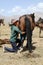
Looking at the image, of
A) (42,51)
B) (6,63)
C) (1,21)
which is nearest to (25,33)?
(42,51)

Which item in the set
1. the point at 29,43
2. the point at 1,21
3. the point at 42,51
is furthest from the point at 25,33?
the point at 1,21

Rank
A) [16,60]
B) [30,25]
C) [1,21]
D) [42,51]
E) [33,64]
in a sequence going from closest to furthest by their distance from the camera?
[33,64] → [16,60] → [30,25] → [42,51] → [1,21]

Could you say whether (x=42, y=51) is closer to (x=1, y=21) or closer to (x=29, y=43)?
(x=29, y=43)

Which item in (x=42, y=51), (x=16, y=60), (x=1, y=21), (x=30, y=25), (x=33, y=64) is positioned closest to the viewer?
(x=33, y=64)

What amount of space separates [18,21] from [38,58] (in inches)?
79.9

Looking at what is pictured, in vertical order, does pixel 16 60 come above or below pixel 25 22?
below

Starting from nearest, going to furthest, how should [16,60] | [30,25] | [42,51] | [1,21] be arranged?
[16,60], [30,25], [42,51], [1,21]

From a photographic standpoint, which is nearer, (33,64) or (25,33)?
(33,64)

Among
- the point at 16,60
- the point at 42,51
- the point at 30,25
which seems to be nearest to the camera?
the point at 16,60

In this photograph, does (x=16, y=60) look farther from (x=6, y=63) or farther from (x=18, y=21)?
(x=18, y=21)

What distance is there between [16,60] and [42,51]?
203 cm

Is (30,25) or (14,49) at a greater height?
(30,25)

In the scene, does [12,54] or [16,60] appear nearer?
[16,60]

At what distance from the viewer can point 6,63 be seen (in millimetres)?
8883
